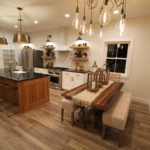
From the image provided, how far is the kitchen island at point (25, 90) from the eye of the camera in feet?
8.39

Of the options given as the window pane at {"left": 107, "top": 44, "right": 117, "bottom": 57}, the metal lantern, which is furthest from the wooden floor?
the window pane at {"left": 107, "top": 44, "right": 117, "bottom": 57}

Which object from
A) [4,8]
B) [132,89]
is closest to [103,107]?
[132,89]

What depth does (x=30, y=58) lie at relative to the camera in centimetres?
528

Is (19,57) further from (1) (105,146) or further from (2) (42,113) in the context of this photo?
(1) (105,146)

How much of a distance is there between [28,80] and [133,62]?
3.41 meters

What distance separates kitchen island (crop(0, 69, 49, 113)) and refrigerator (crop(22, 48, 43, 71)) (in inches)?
90.6

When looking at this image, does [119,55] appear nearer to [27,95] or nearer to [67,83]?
[67,83]

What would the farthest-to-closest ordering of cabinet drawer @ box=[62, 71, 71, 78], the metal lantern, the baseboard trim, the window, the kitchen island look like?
1. cabinet drawer @ box=[62, 71, 71, 78]
2. the window
3. the baseboard trim
4. the kitchen island
5. the metal lantern

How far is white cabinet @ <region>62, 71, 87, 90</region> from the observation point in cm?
402

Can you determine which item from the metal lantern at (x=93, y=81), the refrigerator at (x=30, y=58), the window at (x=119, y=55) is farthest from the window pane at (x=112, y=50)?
the refrigerator at (x=30, y=58)

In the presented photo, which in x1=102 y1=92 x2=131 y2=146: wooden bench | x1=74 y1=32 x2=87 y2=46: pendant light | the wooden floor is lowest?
the wooden floor

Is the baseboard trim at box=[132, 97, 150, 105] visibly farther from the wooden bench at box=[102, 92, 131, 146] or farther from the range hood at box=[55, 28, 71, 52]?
the range hood at box=[55, 28, 71, 52]

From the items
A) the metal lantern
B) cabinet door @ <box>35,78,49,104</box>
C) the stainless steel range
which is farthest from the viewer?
the stainless steel range

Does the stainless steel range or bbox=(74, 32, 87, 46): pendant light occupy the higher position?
bbox=(74, 32, 87, 46): pendant light
